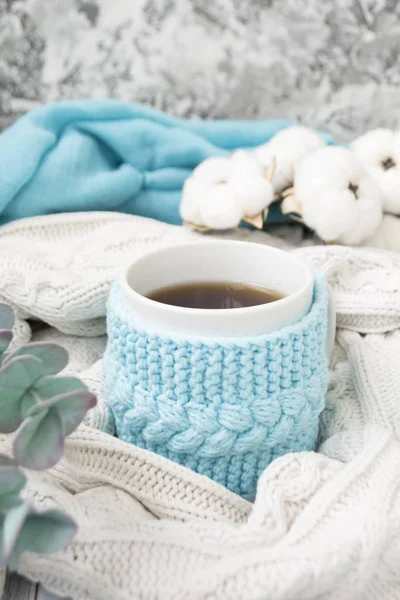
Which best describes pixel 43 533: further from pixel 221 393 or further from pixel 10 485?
pixel 221 393

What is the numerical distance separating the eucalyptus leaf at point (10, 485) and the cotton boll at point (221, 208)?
43 centimetres

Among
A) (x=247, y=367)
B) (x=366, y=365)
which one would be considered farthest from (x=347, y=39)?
(x=247, y=367)

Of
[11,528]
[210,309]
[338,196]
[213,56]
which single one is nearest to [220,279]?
[210,309]

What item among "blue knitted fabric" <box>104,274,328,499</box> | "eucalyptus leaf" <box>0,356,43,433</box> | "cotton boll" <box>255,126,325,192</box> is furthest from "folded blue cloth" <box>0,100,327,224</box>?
"eucalyptus leaf" <box>0,356,43,433</box>

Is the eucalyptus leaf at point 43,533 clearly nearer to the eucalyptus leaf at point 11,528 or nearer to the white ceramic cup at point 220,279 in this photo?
the eucalyptus leaf at point 11,528

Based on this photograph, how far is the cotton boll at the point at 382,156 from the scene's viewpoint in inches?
29.4

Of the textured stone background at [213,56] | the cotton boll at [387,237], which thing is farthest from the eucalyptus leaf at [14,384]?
the textured stone background at [213,56]

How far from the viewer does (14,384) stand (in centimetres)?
34

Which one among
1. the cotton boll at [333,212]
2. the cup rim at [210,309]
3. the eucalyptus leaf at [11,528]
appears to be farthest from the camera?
the cotton boll at [333,212]

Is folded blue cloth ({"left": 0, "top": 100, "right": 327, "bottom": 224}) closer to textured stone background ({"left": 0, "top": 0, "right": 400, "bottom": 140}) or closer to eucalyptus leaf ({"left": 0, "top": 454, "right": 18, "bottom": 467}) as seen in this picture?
textured stone background ({"left": 0, "top": 0, "right": 400, "bottom": 140})

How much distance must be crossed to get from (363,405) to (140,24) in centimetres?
74

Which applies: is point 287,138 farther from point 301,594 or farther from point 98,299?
point 301,594

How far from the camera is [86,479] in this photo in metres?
0.47

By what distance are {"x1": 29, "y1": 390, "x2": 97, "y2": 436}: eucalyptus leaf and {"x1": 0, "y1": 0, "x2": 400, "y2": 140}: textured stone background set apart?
814 mm
